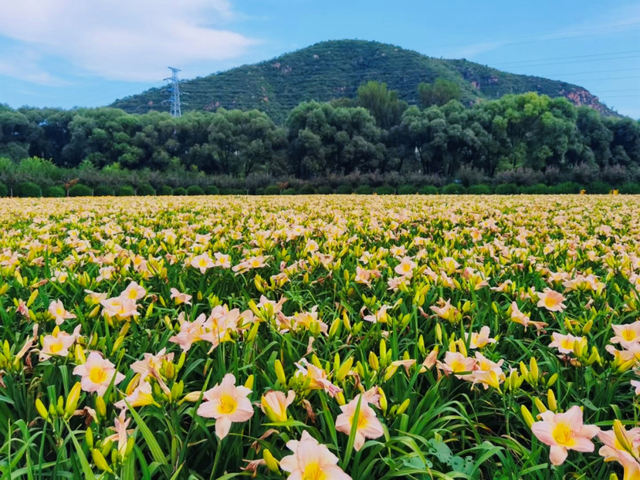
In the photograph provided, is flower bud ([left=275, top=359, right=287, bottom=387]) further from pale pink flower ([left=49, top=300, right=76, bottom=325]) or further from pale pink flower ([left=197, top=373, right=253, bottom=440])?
pale pink flower ([left=49, top=300, right=76, bottom=325])

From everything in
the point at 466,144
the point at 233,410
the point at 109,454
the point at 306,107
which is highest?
the point at 306,107

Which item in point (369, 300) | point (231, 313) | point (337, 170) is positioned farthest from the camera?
point (337, 170)

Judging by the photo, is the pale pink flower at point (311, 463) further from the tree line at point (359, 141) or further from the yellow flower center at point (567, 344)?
the tree line at point (359, 141)

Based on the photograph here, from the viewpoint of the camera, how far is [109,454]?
35.2 inches

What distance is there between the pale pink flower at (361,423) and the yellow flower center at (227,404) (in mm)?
227

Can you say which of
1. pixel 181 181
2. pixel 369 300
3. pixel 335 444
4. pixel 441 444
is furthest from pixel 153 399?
pixel 181 181

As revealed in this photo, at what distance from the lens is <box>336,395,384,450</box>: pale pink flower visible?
839 mm

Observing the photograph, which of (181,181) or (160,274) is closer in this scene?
(160,274)

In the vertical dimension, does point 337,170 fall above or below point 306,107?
below

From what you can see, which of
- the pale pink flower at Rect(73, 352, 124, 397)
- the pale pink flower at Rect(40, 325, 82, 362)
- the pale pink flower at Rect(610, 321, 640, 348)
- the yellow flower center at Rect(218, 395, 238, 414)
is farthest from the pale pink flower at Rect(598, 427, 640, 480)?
the pale pink flower at Rect(40, 325, 82, 362)

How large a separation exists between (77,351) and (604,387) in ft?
4.86

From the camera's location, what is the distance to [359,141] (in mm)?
38094

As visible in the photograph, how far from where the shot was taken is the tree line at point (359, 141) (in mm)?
38344

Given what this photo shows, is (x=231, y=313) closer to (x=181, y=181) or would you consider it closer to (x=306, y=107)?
(x=181, y=181)
